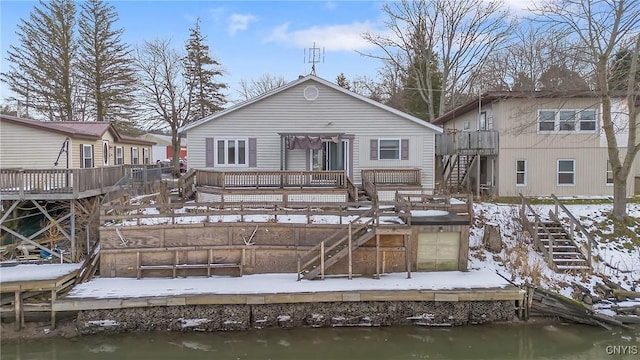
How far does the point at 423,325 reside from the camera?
38.0 feet

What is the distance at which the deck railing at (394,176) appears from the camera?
19047mm

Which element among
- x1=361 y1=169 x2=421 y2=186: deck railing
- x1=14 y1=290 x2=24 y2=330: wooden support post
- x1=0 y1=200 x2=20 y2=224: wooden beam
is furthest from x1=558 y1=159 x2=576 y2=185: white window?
x1=0 y1=200 x2=20 y2=224: wooden beam

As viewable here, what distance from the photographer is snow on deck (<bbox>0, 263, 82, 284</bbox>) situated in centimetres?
1176

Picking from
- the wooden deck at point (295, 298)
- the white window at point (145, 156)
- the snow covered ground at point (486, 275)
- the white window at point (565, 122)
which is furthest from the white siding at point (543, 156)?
the white window at point (145, 156)

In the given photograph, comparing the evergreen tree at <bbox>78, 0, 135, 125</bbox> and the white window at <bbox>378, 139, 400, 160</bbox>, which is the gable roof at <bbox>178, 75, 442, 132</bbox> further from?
the evergreen tree at <bbox>78, 0, 135, 125</bbox>

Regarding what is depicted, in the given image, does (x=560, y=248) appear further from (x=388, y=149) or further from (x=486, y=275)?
(x=388, y=149)

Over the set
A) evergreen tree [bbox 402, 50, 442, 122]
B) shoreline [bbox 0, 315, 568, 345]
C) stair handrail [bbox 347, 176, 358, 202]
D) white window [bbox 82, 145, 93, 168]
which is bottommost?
shoreline [bbox 0, 315, 568, 345]

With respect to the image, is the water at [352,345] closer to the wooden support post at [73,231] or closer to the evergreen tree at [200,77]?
the wooden support post at [73,231]

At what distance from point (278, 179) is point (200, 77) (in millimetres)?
20133

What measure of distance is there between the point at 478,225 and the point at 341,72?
32.5 meters

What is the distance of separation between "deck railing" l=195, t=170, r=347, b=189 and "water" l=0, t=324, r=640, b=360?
24.6ft

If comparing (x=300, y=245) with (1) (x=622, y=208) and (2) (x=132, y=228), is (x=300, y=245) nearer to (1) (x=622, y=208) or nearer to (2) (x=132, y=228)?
(2) (x=132, y=228)

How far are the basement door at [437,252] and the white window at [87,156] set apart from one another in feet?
47.3

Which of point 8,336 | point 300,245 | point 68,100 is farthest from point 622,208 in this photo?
point 68,100
